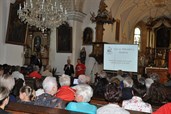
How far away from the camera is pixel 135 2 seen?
17.9m

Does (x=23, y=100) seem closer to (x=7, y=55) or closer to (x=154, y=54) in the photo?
(x=7, y=55)

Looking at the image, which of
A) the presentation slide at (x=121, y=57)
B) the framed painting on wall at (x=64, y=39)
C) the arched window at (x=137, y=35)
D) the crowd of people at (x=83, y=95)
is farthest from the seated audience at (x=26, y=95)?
the arched window at (x=137, y=35)

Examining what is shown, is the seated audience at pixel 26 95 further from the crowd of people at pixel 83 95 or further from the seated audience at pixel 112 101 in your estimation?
the seated audience at pixel 112 101

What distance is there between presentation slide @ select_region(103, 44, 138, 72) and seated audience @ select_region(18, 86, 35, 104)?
262 inches

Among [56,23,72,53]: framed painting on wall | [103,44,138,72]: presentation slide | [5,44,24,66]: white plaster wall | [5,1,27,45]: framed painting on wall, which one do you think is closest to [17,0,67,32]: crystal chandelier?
[5,1,27,45]: framed painting on wall

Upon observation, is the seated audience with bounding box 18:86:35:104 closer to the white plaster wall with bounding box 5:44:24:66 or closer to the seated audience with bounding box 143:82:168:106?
the seated audience with bounding box 143:82:168:106

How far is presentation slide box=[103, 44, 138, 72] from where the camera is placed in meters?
10.0

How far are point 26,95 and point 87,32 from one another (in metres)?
9.95

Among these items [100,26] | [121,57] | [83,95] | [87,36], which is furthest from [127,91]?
[87,36]

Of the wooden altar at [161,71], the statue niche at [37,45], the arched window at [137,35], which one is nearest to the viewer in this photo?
the statue niche at [37,45]

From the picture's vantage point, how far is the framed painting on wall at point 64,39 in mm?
13266

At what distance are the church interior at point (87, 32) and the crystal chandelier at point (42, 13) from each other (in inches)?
1.3

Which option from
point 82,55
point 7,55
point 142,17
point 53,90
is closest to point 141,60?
point 142,17

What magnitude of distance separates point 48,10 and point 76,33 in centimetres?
420
